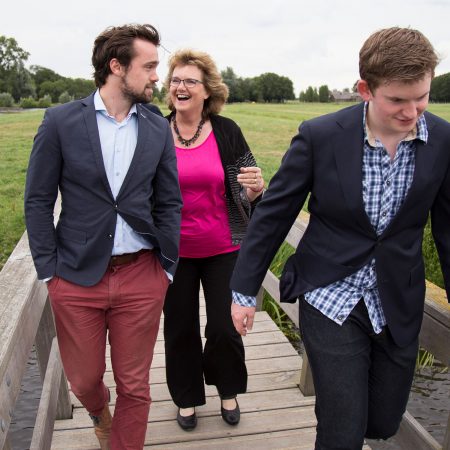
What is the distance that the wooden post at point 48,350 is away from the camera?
2.91 metres

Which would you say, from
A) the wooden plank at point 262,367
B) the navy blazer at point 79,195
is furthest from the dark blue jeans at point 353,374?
the wooden plank at point 262,367

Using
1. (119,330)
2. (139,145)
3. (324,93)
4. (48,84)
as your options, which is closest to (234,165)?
(139,145)

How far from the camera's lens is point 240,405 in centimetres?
334

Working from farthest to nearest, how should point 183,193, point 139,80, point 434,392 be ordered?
point 434,392 < point 183,193 < point 139,80

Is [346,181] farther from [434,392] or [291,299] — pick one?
[434,392]

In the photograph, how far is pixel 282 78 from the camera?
10425 cm

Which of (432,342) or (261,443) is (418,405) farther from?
(432,342)

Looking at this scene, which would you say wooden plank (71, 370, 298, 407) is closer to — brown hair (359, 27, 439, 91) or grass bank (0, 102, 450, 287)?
grass bank (0, 102, 450, 287)

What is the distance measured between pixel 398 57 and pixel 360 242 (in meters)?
0.64

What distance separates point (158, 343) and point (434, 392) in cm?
236

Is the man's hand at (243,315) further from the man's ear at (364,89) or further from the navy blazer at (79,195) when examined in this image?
the man's ear at (364,89)

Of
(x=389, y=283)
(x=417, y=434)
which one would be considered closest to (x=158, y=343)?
(x=417, y=434)

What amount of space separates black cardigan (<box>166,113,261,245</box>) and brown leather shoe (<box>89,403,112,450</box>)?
1.06 m

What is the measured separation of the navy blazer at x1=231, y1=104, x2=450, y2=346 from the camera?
6.47ft
